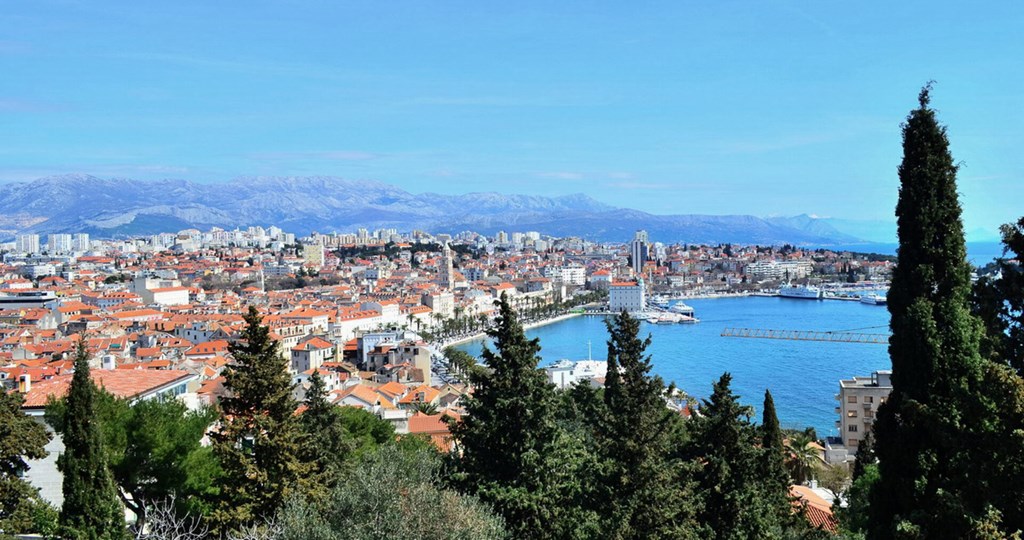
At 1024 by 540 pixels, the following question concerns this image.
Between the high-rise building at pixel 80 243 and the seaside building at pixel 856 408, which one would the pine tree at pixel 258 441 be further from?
the high-rise building at pixel 80 243

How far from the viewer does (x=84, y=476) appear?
373cm

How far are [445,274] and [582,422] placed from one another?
42.6 metres

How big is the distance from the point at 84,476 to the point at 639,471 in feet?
8.03

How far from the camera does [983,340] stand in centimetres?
Result: 341

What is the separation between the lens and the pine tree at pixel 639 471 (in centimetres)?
393

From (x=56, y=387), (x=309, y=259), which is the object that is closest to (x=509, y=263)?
(x=309, y=259)

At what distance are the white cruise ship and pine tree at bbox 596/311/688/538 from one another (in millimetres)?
52644

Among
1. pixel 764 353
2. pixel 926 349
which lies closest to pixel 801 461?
pixel 926 349

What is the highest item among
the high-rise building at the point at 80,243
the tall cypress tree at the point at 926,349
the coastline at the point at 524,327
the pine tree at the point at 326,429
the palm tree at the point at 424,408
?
the tall cypress tree at the point at 926,349

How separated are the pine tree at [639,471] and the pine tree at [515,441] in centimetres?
27

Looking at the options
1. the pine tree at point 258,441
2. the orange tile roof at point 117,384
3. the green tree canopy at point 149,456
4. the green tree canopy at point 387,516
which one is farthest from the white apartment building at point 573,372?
the green tree canopy at point 387,516

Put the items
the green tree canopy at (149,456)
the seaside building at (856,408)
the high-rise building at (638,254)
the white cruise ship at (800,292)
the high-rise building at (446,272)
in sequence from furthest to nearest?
the high-rise building at (638,254) → the white cruise ship at (800,292) → the high-rise building at (446,272) → the seaside building at (856,408) → the green tree canopy at (149,456)

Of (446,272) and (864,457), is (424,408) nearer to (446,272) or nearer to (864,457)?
A: (864,457)

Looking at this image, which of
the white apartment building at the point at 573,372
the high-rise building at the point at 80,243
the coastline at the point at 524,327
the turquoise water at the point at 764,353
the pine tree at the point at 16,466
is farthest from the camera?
the high-rise building at the point at 80,243
